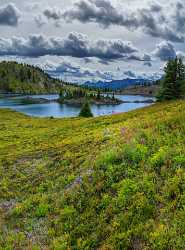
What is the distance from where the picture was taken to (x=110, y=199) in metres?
14.4

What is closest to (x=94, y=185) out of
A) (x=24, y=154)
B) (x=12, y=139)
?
(x=24, y=154)

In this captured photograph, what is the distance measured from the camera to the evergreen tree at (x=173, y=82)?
2837 inches

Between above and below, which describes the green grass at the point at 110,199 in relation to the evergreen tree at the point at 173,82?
below

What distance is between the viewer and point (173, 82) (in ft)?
238

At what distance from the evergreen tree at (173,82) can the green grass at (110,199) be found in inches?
2029

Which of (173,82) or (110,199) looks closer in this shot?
(110,199)

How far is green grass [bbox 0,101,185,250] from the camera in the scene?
39.0 feet

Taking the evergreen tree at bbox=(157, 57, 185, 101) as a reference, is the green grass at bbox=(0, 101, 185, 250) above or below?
below

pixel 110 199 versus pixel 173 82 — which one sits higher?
pixel 173 82

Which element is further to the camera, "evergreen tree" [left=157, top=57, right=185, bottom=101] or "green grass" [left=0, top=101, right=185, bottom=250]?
"evergreen tree" [left=157, top=57, right=185, bottom=101]

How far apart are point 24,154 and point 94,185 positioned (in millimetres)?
15884

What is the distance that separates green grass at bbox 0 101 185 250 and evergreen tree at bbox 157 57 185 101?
169 ft

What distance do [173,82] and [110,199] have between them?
61422mm

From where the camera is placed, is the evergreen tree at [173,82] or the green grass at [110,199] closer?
the green grass at [110,199]
